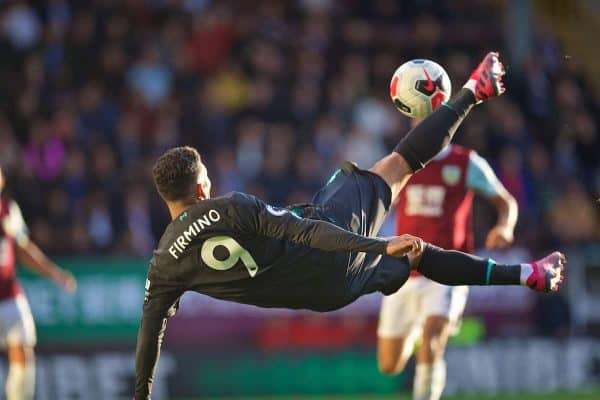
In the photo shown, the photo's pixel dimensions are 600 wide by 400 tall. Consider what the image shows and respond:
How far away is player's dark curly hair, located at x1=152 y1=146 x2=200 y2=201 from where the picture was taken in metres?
7.48

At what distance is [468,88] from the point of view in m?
8.20

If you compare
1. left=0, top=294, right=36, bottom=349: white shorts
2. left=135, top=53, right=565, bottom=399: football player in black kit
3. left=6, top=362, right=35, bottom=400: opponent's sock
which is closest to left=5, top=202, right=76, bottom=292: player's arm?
left=0, top=294, right=36, bottom=349: white shorts

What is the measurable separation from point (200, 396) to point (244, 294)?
6.15 metres

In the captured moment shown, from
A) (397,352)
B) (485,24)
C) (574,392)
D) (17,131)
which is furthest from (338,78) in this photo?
(397,352)

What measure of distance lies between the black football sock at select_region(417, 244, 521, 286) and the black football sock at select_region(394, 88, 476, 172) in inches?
26.8

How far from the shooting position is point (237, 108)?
16516 mm

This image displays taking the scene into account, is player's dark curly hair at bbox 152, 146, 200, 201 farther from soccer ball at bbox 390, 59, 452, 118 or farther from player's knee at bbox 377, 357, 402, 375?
player's knee at bbox 377, 357, 402, 375

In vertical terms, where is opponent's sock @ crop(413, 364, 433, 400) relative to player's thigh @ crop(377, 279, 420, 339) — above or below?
below

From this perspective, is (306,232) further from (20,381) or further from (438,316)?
(20,381)

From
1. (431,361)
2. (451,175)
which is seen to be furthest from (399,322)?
(451,175)

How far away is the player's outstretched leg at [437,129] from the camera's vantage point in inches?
318

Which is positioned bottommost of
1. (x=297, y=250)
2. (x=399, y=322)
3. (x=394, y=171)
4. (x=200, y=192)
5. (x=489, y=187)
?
(x=399, y=322)

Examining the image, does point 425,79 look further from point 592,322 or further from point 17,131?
point 17,131

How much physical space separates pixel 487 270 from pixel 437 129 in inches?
39.7
